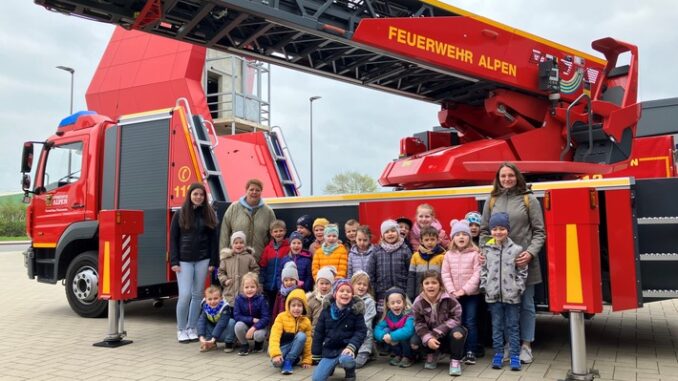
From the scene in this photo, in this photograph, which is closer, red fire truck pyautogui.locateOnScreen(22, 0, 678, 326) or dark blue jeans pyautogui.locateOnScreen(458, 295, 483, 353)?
red fire truck pyautogui.locateOnScreen(22, 0, 678, 326)

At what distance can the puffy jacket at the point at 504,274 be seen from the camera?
4660 millimetres

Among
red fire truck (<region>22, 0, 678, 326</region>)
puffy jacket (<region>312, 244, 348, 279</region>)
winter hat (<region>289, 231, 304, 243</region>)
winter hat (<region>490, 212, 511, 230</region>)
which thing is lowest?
puffy jacket (<region>312, 244, 348, 279</region>)

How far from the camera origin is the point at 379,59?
250 inches

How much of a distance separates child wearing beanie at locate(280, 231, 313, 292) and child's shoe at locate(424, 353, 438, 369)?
1.54m

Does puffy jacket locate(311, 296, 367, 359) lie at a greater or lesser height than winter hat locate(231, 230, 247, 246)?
lesser

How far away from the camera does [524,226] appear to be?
4.85 m

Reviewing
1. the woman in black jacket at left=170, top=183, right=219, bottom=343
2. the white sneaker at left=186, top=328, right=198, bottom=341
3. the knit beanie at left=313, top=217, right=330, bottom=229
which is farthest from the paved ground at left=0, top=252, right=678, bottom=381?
the knit beanie at left=313, top=217, right=330, bottom=229

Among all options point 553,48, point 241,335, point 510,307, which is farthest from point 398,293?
point 553,48

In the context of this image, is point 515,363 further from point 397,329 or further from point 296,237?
point 296,237

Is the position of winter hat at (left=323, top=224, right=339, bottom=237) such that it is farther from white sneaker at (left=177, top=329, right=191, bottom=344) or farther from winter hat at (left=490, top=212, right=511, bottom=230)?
white sneaker at (left=177, top=329, right=191, bottom=344)

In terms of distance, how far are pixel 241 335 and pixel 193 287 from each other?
1026mm

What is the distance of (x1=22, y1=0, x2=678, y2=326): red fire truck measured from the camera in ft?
15.5

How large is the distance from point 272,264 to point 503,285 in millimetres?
2432

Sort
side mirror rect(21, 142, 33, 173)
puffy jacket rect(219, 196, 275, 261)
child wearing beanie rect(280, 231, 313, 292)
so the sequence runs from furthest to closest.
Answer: side mirror rect(21, 142, 33, 173), puffy jacket rect(219, 196, 275, 261), child wearing beanie rect(280, 231, 313, 292)
